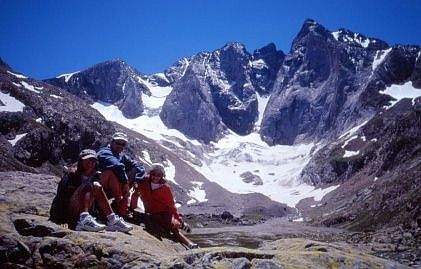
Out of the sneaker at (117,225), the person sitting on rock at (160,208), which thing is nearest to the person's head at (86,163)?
the sneaker at (117,225)

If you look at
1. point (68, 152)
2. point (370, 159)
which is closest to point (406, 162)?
point (370, 159)

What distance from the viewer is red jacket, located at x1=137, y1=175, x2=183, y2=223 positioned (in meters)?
14.5

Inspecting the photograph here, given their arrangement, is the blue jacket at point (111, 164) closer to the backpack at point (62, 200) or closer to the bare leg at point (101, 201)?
the bare leg at point (101, 201)

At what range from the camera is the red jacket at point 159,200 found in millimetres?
14500

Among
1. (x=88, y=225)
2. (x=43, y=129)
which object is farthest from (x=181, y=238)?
(x=43, y=129)

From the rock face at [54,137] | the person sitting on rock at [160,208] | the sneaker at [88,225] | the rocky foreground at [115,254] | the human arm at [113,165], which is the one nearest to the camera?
the rocky foreground at [115,254]

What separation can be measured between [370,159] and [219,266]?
567 ft

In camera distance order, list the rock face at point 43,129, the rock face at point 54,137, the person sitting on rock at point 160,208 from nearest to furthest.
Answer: the person sitting on rock at point 160,208 → the rock face at point 43,129 → the rock face at point 54,137

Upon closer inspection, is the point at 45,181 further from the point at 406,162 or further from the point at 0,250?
the point at 406,162

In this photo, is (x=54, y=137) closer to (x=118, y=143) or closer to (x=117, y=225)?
(x=118, y=143)

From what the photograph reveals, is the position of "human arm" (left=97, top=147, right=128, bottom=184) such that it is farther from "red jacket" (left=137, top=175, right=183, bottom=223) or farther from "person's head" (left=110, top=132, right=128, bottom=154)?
"red jacket" (left=137, top=175, right=183, bottom=223)

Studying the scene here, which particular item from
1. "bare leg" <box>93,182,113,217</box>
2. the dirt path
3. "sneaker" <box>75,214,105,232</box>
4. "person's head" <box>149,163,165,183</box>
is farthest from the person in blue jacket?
the dirt path

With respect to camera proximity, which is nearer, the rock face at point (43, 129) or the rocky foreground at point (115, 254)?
the rocky foreground at point (115, 254)

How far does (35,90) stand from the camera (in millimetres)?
180000
